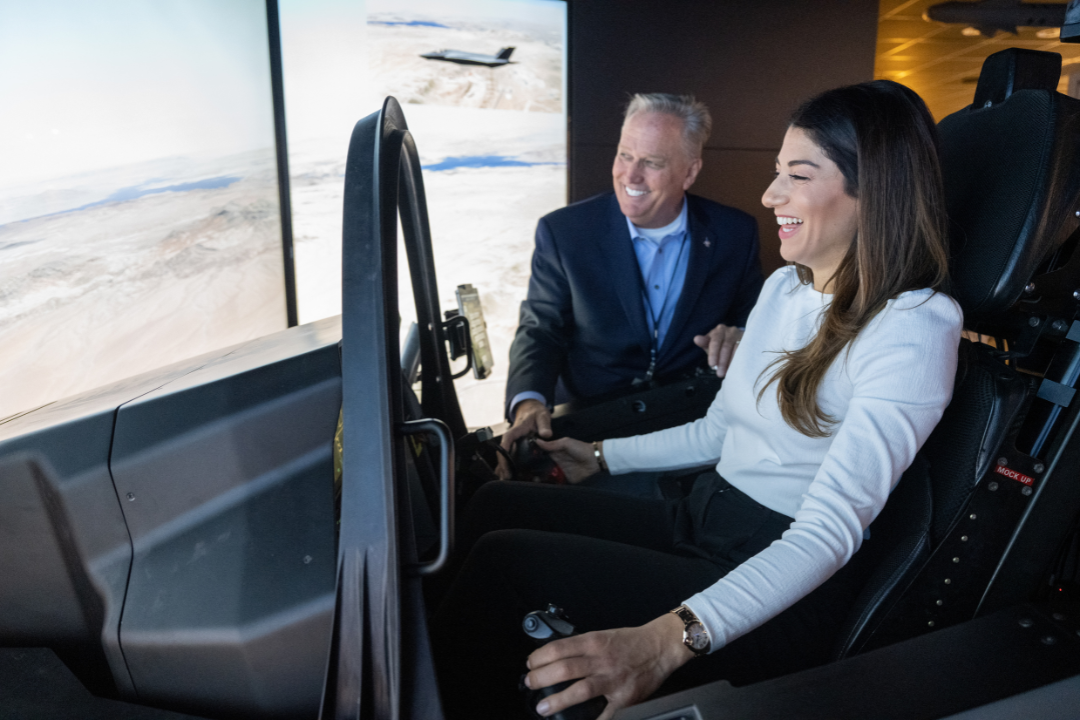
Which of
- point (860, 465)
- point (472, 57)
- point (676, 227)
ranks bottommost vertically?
point (860, 465)

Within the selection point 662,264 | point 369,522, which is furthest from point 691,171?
point 369,522

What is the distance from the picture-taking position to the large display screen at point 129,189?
2.05 meters

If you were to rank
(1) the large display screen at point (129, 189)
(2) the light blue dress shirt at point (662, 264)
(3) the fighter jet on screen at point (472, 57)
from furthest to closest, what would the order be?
1. (3) the fighter jet on screen at point (472, 57)
2. (2) the light blue dress shirt at point (662, 264)
3. (1) the large display screen at point (129, 189)

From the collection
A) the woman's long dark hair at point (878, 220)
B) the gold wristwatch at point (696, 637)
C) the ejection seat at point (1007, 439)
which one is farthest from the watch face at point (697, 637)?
the woman's long dark hair at point (878, 220)

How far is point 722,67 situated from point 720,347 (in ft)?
8.41

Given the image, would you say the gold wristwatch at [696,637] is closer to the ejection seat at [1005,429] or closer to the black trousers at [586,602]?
the black trousers at [586,602]

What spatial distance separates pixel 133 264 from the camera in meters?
2.50

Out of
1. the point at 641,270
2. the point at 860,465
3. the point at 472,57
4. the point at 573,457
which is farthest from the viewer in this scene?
the point at 472,57

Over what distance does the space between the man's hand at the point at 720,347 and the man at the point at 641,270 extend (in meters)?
0.36

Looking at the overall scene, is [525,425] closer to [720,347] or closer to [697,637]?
[720,347]

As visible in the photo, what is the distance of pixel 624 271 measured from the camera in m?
2.39

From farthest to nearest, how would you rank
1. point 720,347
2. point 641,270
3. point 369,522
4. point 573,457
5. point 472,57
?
point 472,57, point 641,270, point 720,347, point 573,457, point 369,522

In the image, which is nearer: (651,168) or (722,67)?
(651,168)

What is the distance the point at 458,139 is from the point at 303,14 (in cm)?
92
